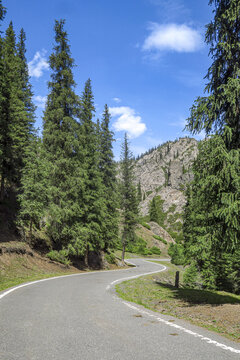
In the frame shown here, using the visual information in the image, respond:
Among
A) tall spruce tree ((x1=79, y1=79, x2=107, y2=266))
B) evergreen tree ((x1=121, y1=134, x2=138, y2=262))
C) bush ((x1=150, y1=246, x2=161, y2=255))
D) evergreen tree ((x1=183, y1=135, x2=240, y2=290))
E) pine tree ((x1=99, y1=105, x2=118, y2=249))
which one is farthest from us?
bush ((x1=150, y1=246, x2=161, y2=255))

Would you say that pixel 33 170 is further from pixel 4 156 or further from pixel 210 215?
pixel 210 215

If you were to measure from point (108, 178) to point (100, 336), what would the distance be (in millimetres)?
29098

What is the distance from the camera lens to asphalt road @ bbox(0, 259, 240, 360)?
4.04 metres

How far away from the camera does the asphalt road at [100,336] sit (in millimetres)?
4039

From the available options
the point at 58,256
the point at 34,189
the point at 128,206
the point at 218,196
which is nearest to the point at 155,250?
the point at 128,206

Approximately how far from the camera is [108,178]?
111ft

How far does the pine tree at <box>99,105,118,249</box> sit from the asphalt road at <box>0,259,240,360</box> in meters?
24.5

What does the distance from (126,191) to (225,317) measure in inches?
1272

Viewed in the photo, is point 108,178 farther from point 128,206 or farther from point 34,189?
point 34,189

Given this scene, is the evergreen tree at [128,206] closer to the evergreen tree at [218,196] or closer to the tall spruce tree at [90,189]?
the tall spruce tree at [90,189]

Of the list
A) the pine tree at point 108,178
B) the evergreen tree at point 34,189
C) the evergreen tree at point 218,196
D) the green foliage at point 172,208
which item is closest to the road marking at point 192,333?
the evergreen tree at point 218,196

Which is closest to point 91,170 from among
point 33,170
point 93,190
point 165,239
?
point 93,190

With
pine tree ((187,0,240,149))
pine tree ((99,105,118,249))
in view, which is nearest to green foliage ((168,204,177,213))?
pine tree ((99,105,118,249))

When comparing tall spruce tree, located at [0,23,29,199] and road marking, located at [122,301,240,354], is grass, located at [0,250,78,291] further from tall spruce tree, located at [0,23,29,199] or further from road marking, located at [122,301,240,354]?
road marking, located at [122,301,240,354]
